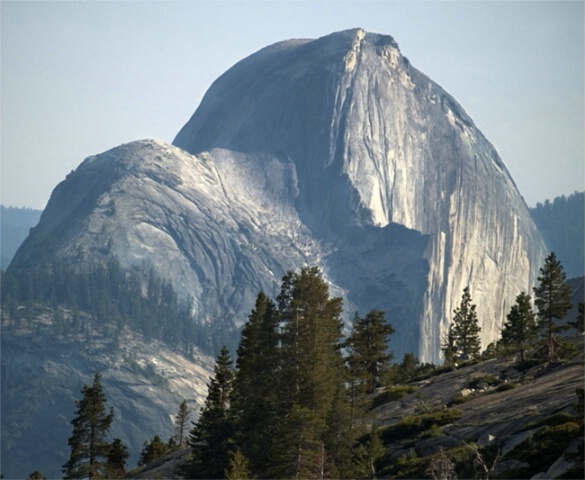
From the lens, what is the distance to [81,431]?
87.8m

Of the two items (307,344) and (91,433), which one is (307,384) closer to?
(307,344)

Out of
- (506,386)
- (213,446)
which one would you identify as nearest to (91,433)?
(213,446)

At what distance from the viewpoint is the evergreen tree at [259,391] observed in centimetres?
7350

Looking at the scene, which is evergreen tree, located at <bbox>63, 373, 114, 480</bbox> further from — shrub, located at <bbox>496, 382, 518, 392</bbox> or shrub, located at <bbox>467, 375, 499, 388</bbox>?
shrub, located at <bbox>496, 382, 518, 392</bbox>

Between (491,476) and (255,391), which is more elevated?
(255,391)

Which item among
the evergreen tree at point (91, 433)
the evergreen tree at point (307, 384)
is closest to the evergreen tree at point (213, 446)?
the evergreen tree at point (307, 384)

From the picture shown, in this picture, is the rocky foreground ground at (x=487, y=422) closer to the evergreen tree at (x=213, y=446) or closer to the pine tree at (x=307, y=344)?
the pine tree at (x=307, y=344)

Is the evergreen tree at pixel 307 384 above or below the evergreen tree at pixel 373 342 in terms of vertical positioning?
below

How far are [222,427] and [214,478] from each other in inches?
154

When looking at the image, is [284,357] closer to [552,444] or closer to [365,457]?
[365,457]

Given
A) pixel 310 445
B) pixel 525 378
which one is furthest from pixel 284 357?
pixel 525 378

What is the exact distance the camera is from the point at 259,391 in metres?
75.4

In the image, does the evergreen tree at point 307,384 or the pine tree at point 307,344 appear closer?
the evergreen tree at point 307,384

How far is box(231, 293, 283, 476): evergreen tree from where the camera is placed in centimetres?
7350
